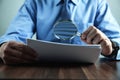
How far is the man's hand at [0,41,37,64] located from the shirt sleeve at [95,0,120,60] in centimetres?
62

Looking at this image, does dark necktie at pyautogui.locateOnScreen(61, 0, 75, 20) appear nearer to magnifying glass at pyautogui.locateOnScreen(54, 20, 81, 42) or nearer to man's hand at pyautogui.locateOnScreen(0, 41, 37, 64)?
magnifying glass at pyautogui.locateOnScreen(54, 20, 81, 42)

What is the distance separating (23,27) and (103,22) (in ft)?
1.62

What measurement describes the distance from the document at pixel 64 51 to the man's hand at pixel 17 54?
0.03 meters

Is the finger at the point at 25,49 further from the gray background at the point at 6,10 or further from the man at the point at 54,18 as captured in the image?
the gray background at the point at 6,10

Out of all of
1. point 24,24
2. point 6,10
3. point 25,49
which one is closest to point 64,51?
point 25,49

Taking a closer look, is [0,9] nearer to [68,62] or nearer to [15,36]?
[15,36]

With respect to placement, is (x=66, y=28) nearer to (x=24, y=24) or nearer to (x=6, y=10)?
(x=24, y=24)

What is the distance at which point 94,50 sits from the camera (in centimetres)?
79

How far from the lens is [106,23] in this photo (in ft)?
4.79

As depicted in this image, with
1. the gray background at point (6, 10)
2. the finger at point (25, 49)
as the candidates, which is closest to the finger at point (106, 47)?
the finger at point (25, 49)

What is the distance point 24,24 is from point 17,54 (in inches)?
23.7

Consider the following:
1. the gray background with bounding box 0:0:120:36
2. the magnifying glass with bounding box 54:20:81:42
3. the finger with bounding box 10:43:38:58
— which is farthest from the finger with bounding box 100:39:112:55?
the gray background with bounding box 0:0:120:36

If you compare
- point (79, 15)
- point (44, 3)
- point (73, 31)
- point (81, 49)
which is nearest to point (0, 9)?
point (44, 3)

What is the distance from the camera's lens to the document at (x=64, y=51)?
0.77m
